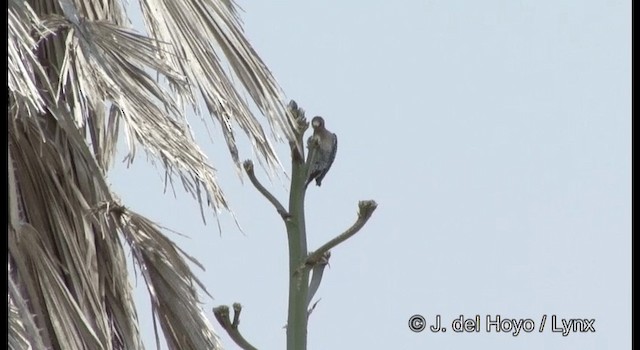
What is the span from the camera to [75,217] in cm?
289

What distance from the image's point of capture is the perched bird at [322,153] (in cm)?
246

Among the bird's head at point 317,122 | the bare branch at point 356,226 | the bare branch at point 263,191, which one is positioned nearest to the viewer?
the bare branch at point 356,226

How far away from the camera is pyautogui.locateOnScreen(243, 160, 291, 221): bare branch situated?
2410mm

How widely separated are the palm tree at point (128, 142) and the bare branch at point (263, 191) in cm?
14

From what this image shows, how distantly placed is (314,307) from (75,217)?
749mm

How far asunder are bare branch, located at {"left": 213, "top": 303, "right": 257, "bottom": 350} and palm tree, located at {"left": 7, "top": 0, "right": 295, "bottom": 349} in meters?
0.41

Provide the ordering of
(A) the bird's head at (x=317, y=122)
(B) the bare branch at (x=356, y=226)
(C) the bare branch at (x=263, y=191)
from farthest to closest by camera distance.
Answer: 1. (A) the bird's head at (x=317, y=122)
2. (C) the bare branch at (x=263, y=191)
3. (B) the bare branch at (x=356, y=226)

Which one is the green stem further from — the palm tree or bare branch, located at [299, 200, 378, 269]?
the palm tree

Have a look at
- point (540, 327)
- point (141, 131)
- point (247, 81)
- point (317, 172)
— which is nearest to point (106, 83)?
point (141, 131)

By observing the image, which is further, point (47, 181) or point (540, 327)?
point (540, 327)

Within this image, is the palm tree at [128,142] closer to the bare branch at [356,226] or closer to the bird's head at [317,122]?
the bird's head at [317,122]

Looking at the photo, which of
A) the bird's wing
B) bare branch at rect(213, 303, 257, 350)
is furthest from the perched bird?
bare branch at rect(213, 303, 257, 350)

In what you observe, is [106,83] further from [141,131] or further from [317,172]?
[317,172]

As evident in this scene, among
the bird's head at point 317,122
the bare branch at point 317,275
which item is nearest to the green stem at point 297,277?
the bare branch at point 317,275
